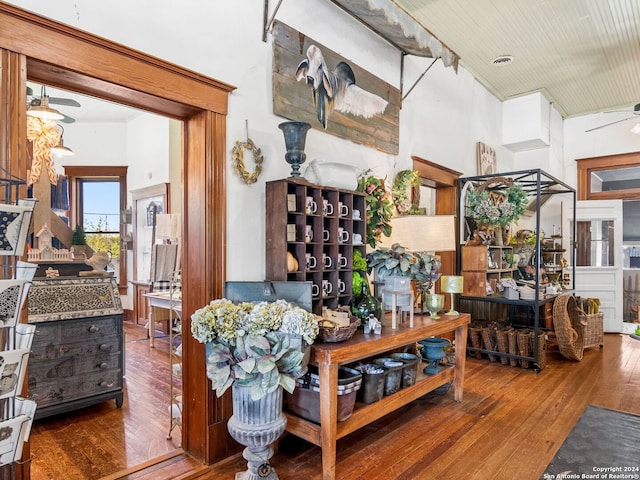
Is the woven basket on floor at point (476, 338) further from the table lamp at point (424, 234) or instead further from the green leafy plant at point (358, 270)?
the green leafy plant at point (358, 270)

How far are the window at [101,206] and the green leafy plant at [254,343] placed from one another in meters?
5.58

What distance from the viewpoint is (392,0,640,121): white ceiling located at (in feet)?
13.4

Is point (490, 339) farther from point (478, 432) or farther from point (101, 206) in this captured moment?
point (101, 206)

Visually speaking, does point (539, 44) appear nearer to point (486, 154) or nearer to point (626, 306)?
point (486, 154)

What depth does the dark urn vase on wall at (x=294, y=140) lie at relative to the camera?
2715 millimetres

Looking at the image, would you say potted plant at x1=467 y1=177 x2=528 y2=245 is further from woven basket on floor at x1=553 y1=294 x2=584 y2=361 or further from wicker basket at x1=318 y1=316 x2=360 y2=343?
wicker basket at x1=318 y1=316 x2=360 y2=343

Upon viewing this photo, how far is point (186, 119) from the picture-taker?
8.59ft

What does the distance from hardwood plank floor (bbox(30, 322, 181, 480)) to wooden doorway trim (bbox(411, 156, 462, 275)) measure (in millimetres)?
3440

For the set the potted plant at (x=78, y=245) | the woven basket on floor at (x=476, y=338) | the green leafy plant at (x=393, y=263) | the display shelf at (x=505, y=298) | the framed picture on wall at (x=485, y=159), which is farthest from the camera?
the framed picture on wall at (x=485, y=159)

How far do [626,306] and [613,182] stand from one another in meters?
2.22

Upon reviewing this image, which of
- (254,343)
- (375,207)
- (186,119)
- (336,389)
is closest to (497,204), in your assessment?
(375,207)

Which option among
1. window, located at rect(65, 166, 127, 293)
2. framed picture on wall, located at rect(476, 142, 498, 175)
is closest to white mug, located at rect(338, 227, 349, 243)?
→ framed picture on wall, located at rect(476, 142, 498, 175)

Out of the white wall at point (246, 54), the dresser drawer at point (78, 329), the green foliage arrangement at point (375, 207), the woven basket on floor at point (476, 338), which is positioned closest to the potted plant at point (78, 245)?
the dresser drawer at point (78, 329)

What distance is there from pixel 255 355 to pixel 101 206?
20.4ft
